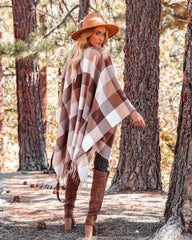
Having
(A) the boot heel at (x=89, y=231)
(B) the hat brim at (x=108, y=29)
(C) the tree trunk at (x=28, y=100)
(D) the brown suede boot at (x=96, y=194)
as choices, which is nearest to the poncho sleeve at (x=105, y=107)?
(D) the brown suede boot at (x=96, y=194)

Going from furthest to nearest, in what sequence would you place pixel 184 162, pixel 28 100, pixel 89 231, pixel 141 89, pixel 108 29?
pixel 28 100 < pixel 141 89 < pixel 108 29 < pixel 89 231 < pixel 184 162

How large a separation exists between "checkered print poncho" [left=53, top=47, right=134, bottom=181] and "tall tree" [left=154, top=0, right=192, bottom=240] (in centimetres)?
44

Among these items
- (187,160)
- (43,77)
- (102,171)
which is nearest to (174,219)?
(187,160)

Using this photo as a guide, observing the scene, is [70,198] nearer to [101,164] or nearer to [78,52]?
[101,164]

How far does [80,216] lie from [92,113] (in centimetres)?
124

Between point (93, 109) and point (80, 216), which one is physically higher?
point (93, 109)

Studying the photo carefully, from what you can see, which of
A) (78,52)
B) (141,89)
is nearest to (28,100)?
(141,89)

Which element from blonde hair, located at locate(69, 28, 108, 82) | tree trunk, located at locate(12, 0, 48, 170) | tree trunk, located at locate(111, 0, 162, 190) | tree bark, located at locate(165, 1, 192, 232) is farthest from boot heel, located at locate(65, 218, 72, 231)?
tree trunk, located at locate(12, 0, 48, 170)

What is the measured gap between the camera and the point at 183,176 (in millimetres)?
2854

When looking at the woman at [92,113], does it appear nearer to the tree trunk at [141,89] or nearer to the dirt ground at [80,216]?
the dirt ground at [80,216]

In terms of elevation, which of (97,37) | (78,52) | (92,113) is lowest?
(92,113)

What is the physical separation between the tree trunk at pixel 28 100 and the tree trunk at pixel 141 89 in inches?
167

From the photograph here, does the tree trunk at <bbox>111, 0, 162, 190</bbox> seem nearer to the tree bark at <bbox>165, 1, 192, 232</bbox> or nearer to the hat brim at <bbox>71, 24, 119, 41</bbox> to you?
the hat brim at <bbox>71, 24, 119, 41</bbox>

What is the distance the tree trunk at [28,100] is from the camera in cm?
893
